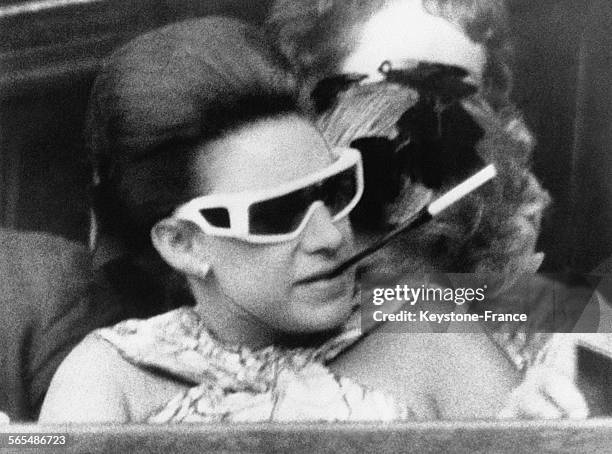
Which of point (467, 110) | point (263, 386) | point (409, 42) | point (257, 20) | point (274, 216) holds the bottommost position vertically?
point (263, 386)

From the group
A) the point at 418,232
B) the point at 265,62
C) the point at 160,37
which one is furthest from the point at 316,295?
the point at 160,37

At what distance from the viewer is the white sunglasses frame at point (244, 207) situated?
161 inches

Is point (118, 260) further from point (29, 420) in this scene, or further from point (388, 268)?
point (388, 268)

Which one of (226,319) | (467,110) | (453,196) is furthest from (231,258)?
(467,110)

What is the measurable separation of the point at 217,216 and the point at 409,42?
4.02ft

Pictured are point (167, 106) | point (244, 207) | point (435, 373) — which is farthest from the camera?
point (435, 373)

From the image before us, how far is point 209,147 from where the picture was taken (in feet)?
13.6

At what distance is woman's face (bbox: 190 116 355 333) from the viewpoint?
4.13 metres

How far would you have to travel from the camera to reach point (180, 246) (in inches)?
167

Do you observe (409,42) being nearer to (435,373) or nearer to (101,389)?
(435,373)

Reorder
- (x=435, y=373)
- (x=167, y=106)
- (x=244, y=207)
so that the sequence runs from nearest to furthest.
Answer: (x=244, y=207) < (x=167, y=106) < (x=435, y=373)

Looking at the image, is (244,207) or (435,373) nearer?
(244,207)

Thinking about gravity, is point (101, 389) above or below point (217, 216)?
below

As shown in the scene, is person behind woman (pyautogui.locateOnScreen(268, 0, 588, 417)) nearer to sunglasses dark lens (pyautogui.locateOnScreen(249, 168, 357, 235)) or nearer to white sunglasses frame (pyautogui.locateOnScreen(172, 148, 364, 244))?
white sunglasses frame (pyautogui.locateOnScreen(172, 148, 364, 244))
